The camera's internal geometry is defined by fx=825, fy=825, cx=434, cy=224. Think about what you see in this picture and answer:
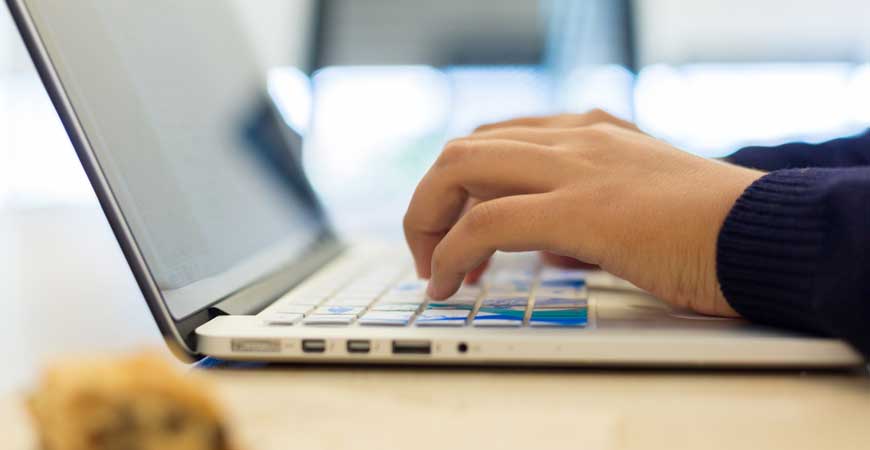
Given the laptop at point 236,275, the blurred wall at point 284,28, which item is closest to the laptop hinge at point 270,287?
the laptop at point 236,275

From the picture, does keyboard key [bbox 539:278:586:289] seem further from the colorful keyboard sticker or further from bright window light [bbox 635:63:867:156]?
bright window light [bbox 635:63:867:156]

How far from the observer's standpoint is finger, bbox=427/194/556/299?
498 mm

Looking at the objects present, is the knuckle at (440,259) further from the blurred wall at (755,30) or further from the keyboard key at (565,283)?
the blurred wall at (755,30)

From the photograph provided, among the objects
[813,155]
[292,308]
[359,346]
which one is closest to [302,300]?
[292,308]

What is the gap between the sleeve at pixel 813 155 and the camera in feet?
2.16

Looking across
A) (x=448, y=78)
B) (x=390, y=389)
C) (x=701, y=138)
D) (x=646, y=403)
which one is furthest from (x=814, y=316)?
(x=701, y=138)

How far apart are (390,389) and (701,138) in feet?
6.13

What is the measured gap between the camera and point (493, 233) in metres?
0.51

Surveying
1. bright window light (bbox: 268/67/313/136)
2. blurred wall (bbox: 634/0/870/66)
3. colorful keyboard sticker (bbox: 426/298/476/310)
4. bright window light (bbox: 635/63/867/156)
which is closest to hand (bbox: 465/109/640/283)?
colorful keyboard sticker (bbox: 426/298/476/310)

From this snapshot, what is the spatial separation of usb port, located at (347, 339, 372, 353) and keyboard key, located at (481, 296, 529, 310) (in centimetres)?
12

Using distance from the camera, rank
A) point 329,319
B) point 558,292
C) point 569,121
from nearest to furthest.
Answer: point 329,319, point 558,292, point 569,121

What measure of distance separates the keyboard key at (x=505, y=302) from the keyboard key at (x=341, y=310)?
0.26 feet

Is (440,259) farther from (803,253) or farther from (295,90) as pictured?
(295,90)

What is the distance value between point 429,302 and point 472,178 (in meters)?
0.09
